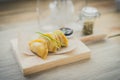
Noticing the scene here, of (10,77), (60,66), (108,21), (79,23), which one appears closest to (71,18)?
(79,23)

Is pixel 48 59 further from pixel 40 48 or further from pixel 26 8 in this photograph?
pixel 26 8

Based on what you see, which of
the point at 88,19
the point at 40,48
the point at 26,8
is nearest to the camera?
the point at 40,48

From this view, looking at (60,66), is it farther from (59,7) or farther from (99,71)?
(59,7)

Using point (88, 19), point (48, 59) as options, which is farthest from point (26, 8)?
point (48, 59)

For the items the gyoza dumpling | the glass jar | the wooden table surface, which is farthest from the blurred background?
the gyoza dumpling

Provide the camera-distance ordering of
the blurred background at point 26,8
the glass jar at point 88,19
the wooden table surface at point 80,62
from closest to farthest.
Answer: the wooden table surface at point 80,62 → the glass jar at point 88,19 → the blurred background at point 26,8

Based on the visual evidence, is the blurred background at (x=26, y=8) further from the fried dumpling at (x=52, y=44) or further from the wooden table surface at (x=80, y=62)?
the fried dumpling at (x=52, y=44)

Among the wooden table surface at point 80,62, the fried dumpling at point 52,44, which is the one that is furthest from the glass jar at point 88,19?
the fried dumpling at point 52,44
